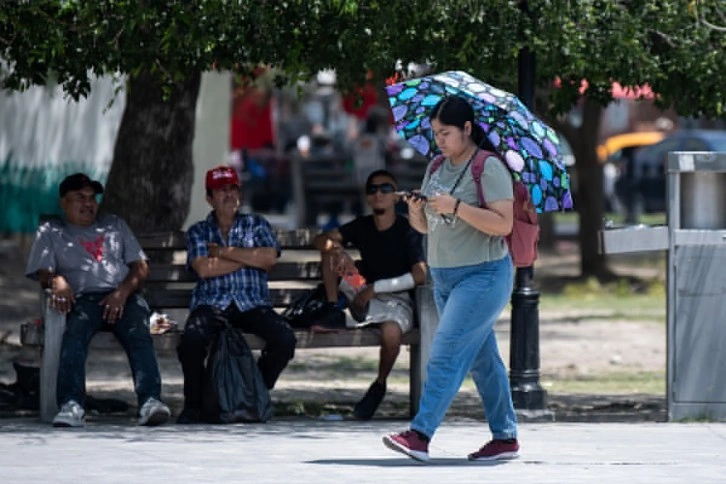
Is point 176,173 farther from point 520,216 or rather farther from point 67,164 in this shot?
point 67,164

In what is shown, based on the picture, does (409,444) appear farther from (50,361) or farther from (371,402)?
(50,361)

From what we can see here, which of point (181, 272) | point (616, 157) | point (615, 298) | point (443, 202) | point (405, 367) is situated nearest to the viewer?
point (443, 202)

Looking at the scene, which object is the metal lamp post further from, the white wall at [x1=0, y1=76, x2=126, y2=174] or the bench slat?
the white wall at [x1=0, y1=76, x2=126, y2=174]

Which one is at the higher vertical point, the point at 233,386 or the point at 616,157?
the point at 616,157

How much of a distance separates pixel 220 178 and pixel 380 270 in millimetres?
1081

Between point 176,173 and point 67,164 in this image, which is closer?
point 176,173

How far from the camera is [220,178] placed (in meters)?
9.87

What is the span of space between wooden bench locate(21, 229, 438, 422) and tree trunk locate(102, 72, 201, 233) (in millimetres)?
1643

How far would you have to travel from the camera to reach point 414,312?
1005cm

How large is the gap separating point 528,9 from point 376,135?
16.6m

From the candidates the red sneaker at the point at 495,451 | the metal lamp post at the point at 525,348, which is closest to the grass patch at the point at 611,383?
the metal lamp post at the point at 525,348

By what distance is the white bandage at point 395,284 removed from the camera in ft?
32.8

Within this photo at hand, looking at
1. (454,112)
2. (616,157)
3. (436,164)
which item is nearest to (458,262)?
(436,164)

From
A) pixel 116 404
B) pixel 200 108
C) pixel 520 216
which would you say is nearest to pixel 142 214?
pixel 116 404
